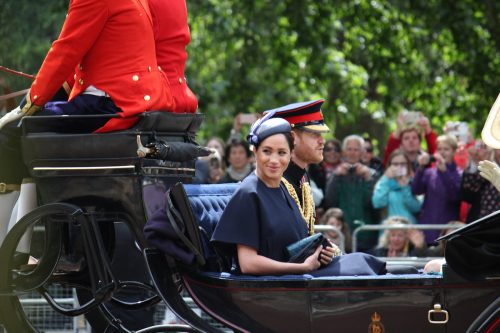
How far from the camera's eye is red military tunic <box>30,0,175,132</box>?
21.7 feet

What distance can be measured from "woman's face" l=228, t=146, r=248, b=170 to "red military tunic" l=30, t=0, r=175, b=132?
16.9 ft

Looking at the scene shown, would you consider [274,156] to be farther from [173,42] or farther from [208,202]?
[173,42]

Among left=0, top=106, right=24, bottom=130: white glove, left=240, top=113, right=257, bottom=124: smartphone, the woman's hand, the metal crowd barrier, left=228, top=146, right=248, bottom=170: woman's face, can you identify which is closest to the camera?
the woman's hand

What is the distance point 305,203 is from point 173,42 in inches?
46.1

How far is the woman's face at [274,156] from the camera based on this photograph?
20.5ft

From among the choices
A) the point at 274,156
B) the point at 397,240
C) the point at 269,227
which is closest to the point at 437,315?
the point at 269,227

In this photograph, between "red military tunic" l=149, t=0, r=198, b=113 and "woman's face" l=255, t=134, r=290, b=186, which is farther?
"red military tunic" l=149, t=0, r=198, b=113

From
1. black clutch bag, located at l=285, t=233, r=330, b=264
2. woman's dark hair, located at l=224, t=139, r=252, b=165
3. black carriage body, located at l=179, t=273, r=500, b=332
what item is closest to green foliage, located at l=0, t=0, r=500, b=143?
woman's dark hair, located at l=224, t=139, r=252, b=165

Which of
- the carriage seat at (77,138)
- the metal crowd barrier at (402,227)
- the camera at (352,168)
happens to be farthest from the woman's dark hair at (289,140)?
the camera at (352,168)

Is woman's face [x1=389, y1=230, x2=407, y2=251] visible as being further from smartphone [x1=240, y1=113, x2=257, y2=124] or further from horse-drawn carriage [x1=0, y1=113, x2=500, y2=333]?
horse-drawn carriage [x1=0, y1=113, x2=500, y2=333]

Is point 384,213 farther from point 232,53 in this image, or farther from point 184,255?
point 232,53

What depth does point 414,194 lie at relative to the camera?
11172 mm

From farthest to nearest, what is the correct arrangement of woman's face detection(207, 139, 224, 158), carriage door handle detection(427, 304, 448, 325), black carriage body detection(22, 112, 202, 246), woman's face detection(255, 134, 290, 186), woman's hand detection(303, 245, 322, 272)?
1. woman's face detection(207, 139, 224, 158)
2. black carriage body detection(22, 112, 202, 246)
3. woman's face detection(255, 134, 290, 186)
4. woman's hand detection(303, 245, 322, 272)
5. carriage door handle detection(427, 304, 448, 325)

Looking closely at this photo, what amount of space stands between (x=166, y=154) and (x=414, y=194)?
4.97m
